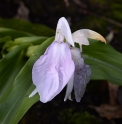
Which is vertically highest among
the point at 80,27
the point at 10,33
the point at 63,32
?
the point at 63,32

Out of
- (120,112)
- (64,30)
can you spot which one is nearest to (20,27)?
(120,112)

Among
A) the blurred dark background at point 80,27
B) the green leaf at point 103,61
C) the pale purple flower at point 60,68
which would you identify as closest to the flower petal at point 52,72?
the pale purple flower at point 60,68

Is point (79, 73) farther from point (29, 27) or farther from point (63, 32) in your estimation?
point (29, 27)

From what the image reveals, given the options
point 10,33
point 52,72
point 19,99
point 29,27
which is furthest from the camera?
point 29,27

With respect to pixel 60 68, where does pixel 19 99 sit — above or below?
below

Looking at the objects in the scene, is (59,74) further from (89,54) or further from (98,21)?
(98,21)

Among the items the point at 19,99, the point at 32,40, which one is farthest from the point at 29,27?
the point at 19,99
